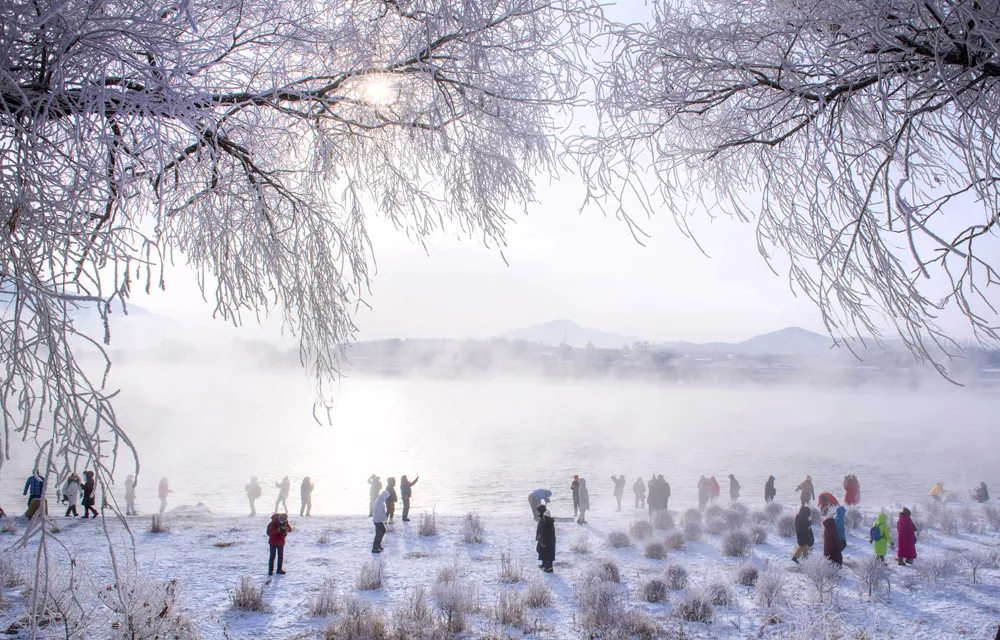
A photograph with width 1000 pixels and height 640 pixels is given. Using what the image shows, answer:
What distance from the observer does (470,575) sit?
24.2 feet

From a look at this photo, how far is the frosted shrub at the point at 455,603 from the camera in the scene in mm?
5362

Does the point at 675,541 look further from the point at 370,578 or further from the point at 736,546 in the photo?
the point at 370,578

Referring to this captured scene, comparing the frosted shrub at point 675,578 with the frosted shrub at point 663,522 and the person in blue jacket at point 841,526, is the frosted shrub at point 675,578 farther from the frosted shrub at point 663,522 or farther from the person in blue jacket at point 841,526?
the frosted shrub at point 663,522

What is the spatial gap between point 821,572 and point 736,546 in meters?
1.74

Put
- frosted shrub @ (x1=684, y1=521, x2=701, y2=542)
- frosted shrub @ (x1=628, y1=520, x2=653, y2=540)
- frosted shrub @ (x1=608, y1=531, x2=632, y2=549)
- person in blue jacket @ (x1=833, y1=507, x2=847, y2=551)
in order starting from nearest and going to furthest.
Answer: person in blue jacket @ (x1=833, y1=507, x2=847, y2=551) → frosted shrub @ (x1=608, y1=531, x2=632, y2=549) → frosted shrub @ (x1=684, y1=521, x2=701, y2=542) → frosted shrub @ (x1=628, y1=520, x2=653, y2=540)

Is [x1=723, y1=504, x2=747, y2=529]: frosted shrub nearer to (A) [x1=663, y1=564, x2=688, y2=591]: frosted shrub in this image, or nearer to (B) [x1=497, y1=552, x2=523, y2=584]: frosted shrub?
(A) [x1=663, y1=564, x2=688, y2=591]: frosted shrub

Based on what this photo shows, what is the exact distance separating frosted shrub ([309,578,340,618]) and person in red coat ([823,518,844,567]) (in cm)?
630

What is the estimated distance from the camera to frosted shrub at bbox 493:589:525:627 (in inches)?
218

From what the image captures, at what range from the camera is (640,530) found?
422 inches

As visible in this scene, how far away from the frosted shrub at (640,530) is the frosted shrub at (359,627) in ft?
20.6

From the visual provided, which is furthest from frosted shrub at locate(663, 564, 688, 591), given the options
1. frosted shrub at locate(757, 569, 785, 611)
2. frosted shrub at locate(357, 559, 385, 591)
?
frosted shrub at locate(357, 559, 385, 591)

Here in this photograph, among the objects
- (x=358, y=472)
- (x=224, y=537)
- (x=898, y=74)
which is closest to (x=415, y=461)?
(x=358, y=472)

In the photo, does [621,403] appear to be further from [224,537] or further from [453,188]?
[453,188]

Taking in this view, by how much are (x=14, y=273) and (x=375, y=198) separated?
230cm
